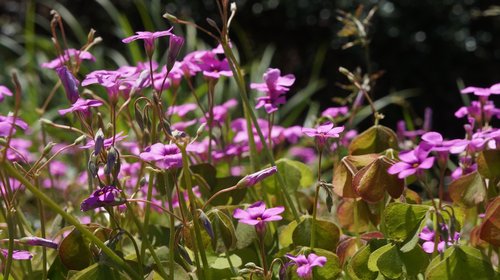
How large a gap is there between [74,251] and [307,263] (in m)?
0.32

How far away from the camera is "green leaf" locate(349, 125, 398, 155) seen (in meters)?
1.30

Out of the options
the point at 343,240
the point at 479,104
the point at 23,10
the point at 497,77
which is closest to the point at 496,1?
the point at 497,77

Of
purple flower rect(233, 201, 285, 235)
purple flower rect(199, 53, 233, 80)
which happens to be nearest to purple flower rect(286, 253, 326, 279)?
purple flower rect(233, 201, 285, 235)

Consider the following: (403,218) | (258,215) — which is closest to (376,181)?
(403,218)

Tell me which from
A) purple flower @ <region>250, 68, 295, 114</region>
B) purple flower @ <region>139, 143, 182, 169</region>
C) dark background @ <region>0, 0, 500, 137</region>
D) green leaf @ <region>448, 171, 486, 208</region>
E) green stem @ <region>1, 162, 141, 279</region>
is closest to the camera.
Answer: green stem @ <region>1, 162, 141, 279</region>

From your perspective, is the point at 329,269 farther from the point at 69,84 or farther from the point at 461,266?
the point at 69,84

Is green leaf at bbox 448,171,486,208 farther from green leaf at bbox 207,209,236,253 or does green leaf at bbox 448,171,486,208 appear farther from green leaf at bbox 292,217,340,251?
green leaf at bbox 207,209,236,253

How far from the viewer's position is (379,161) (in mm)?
1057

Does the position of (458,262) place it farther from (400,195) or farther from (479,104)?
(479,104)

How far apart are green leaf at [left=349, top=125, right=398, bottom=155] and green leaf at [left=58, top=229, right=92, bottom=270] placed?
1.58 ft

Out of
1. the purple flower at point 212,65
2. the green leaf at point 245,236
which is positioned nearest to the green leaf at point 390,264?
the green leaf at point 245,236

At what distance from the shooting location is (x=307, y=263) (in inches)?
38.4

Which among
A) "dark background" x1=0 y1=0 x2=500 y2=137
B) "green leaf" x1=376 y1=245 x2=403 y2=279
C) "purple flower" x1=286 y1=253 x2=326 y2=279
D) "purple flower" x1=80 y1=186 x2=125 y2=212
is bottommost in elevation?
"dark background" x1=0 y1=0 x2=500 y2=137

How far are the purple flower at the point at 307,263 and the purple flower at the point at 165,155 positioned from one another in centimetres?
18
